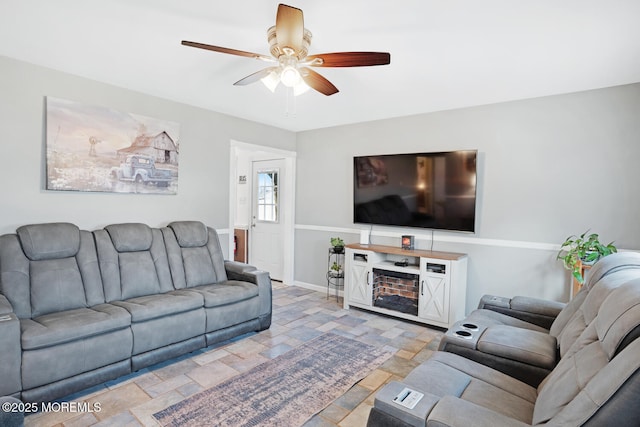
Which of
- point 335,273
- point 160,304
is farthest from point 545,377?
point 335,273

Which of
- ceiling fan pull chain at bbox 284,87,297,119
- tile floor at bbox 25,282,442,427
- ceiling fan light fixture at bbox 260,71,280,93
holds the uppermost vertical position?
ceiling fan pull chain at bbox 284,87,297,119

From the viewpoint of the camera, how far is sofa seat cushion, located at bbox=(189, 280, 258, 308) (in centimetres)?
318

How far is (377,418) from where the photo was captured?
1.44 metres

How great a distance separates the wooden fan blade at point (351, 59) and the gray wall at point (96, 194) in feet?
7.66

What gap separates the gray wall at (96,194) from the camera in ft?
9.30

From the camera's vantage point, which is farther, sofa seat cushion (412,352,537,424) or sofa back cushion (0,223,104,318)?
sofa back cushion (0,223,104,318)

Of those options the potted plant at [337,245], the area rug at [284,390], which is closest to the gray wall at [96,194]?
the potted plant at [337,245]

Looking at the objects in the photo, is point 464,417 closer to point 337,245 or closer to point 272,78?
point 272,78

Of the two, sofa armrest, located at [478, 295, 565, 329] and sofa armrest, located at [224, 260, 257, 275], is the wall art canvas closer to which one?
sofa armrest, located at [224, 260, 257, 275]

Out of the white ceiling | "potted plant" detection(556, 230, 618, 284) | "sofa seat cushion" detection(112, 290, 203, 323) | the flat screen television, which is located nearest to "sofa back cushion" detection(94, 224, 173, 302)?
"sofa seat cushion" detection(112, 290, 203, 323)

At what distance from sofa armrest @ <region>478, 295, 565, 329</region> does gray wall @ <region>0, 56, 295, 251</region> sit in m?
Result: 3.22

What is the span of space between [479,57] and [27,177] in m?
3.80

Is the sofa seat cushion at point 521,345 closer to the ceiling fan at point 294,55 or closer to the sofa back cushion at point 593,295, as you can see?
the sofa back cushion at point 593,295

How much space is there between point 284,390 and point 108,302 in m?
1.70
